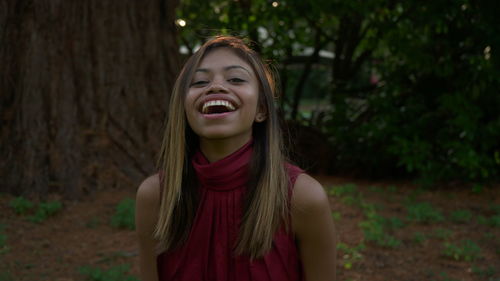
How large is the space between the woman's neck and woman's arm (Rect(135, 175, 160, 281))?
0.83ft

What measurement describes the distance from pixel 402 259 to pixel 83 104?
286cm

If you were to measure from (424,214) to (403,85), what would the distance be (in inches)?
84.9

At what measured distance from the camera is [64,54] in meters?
4.77

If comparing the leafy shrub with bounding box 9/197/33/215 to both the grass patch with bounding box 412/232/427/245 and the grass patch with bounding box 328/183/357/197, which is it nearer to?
the grass patch with bounding box 328/183/357/197

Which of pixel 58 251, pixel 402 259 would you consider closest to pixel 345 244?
pixel 402 259

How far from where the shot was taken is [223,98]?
2.23 meters

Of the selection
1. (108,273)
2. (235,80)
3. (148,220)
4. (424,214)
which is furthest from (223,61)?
(424,214)

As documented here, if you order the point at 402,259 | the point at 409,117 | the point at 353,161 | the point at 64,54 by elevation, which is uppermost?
the point at 64,54

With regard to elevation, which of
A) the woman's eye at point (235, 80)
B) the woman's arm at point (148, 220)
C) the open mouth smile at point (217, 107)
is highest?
the woman's eye at point (235, 80)

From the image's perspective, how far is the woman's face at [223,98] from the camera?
2.22 m

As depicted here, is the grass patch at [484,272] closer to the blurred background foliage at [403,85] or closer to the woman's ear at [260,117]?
the blurred background foliage at [403,85]

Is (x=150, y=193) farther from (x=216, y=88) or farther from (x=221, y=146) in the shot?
(x=216, y=88)

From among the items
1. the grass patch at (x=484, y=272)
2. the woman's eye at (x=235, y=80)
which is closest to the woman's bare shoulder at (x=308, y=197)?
the woman's eye at (x=235, y=80)

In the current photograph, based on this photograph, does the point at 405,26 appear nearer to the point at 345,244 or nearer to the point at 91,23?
the point at 345,244
